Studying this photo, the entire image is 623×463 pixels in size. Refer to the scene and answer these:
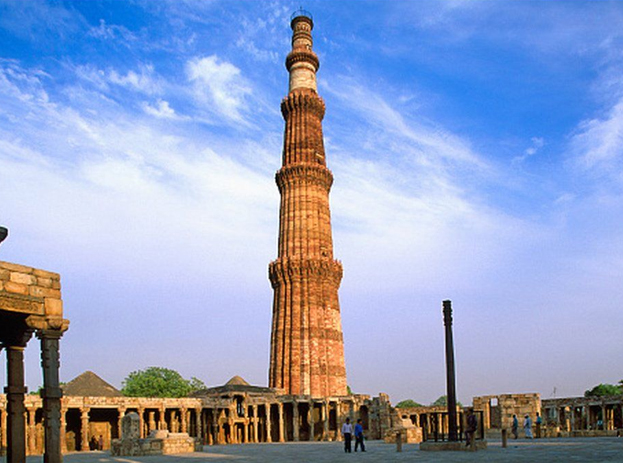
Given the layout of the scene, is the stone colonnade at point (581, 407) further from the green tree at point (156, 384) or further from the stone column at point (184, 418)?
the green tree at point (156, 384)

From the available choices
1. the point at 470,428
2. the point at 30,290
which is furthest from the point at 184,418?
the point at 30,290

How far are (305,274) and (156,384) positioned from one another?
22392mm

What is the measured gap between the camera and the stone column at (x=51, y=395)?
10828 millimetres

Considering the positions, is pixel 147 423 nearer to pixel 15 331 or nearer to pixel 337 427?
pixel 337 427

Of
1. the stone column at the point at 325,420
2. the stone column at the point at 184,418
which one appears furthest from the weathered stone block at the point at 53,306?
the stone column at the point at 325,420

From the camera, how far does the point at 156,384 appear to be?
204 feet

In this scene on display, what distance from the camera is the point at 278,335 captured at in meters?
47.9

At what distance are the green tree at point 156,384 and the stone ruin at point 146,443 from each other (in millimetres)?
37321

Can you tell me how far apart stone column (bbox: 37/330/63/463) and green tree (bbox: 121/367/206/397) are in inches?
2029

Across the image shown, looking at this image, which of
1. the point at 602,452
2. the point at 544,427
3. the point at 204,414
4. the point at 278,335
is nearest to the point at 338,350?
the point at 278,335

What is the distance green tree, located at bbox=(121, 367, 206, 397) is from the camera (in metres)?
61.7

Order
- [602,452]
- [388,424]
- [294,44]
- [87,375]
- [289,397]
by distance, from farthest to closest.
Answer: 1. [294,44]
2. [87,375]
3. [289,397]
4. [388,424]
5. [602,452]

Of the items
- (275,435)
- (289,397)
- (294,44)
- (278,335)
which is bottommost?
(275,435)

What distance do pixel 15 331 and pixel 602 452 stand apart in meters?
12.4
